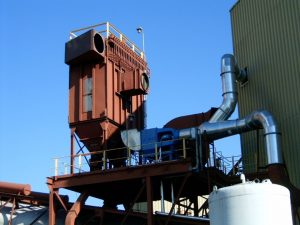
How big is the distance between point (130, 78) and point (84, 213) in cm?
869

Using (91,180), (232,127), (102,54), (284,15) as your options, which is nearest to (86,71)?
(102,54)

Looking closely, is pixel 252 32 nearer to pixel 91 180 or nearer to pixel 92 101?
pixel 92 101

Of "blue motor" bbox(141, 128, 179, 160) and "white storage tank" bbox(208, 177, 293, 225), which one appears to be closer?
"white storage tank" bbox(208, 177, 293, 225)

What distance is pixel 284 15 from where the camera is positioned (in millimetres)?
29719

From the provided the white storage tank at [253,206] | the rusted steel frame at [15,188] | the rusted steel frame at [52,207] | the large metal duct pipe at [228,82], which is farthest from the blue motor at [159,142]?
the white storage tank at [253,206]

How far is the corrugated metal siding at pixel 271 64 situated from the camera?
93.2ft

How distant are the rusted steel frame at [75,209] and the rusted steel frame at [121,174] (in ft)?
2.68

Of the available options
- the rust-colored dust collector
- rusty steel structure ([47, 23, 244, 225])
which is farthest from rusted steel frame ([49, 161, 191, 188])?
the rust-colored dust collector

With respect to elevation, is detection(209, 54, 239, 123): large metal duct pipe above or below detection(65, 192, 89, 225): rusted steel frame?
above

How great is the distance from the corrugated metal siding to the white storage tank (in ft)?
40.0

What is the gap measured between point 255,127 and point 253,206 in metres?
13.4

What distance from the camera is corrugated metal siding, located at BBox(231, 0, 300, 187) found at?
93.2 feet

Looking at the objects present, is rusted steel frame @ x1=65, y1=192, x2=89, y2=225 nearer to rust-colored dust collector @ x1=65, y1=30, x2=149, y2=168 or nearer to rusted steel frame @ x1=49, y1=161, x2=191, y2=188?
rusted steel frame @ x1=49, y1=161, x2=191, y2=188

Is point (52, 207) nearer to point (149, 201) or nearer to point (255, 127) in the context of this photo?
point (149, 201)
